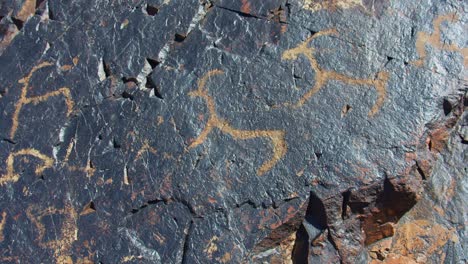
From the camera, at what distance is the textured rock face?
2.27m

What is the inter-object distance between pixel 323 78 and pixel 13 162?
125 centimetres

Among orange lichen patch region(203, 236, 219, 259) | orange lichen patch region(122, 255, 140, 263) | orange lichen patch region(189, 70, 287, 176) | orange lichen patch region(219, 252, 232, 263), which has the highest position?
orange lichen patch region(189, 70, 287, 176)

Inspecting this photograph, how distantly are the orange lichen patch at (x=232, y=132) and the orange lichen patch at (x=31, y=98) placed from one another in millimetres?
537

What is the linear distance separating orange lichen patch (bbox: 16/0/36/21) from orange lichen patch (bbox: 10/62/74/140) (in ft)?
0.98

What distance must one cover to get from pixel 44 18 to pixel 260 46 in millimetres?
1009

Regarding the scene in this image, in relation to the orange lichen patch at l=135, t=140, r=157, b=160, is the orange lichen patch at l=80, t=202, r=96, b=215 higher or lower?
lower

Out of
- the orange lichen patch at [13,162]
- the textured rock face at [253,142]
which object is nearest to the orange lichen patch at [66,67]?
the textured rock face at [253,142]

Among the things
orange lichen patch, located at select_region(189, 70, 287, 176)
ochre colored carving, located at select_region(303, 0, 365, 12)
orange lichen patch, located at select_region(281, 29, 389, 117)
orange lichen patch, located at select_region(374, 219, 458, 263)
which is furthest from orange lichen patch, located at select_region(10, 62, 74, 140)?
orange lichen patch, located at select_region(374, 219, 458, 263)

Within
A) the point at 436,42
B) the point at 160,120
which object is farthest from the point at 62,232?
the point at 436,42

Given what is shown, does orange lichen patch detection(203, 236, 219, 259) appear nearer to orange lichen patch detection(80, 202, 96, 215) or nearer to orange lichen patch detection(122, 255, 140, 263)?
orange lichen patch detection(122, 255, 140, 263)

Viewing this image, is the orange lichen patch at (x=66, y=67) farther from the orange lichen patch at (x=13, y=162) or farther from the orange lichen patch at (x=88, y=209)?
the orange lichen patch at (x=88, y=209)

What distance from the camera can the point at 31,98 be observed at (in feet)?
9.29

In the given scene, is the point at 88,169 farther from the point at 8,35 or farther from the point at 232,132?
the point at 8,35

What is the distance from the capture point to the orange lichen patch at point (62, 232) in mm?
2527
